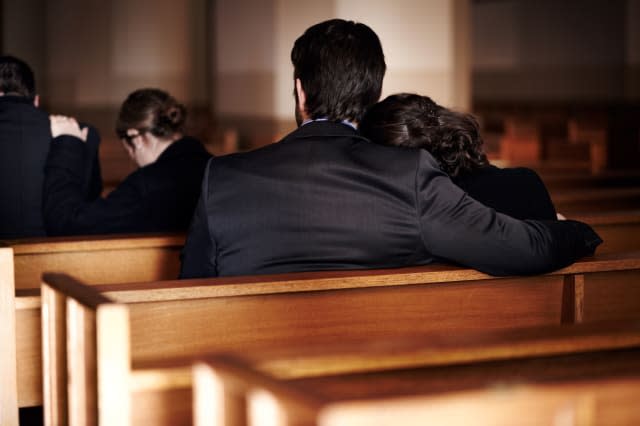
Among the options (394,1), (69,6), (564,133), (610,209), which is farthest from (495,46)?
(610,209)

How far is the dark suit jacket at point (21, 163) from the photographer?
3725 millimetres

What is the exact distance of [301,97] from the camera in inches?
99.8

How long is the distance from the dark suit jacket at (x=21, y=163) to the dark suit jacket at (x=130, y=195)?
10cm

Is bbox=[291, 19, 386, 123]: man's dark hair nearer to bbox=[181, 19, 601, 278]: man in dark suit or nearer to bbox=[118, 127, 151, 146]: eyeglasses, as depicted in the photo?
bbox=[181, 19, 601, 278]: man in dark suit

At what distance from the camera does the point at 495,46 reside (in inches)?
793

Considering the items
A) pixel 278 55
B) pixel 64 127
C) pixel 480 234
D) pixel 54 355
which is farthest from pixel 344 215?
pixel 278 55

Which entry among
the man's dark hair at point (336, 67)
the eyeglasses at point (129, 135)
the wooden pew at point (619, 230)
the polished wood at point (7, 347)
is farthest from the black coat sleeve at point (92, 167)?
the wooden pew at point (619, 230)

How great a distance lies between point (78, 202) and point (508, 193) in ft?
5.10

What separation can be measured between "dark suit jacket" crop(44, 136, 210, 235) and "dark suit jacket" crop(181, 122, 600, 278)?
48.9 inches

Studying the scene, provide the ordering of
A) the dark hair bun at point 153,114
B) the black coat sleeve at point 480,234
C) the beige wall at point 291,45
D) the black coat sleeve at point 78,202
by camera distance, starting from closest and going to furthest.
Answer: the black coat sleeve at point 480,234 → the black coat sleeve at point 78,202 → the dark hair bun at point 153,114 → the beige wall at point 291,45

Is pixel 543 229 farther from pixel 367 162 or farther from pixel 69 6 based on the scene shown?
pixel 69 6

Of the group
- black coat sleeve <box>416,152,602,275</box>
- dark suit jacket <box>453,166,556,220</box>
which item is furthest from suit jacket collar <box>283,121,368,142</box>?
dark suit jacket <box>453,166,556,220</box>

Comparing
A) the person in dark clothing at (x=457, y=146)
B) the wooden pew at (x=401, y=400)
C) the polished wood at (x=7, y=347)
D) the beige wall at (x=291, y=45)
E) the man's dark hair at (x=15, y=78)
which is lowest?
the polished wood at (x=7, y=347)

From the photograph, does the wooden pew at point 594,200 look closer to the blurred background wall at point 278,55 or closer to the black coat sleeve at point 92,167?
the black coat sleeve at point 92,167
